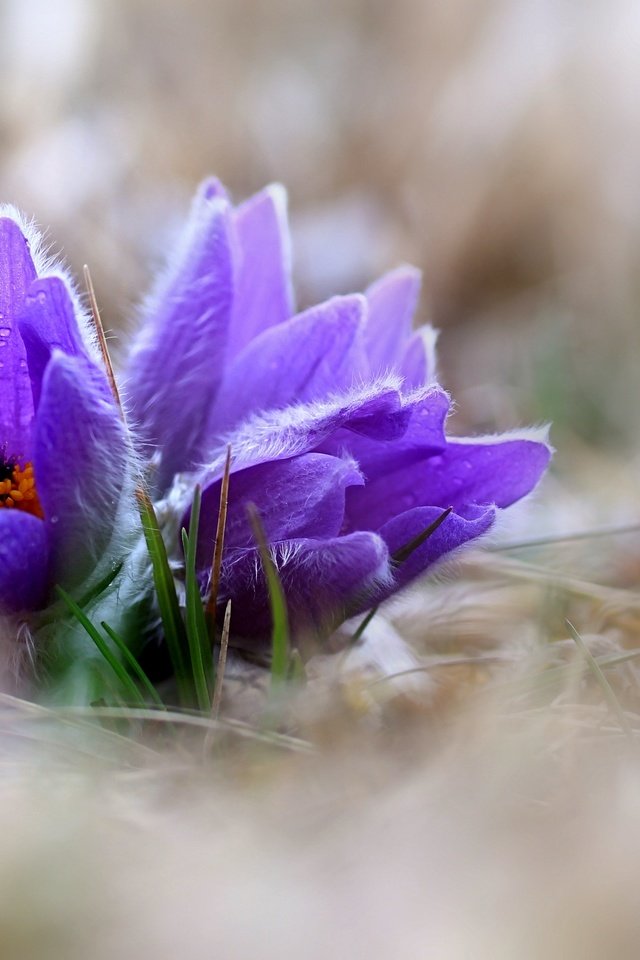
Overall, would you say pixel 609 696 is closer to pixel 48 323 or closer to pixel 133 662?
pixel 133 662

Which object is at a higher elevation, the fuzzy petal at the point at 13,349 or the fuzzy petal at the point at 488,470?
the fuzzy petal at the point at 13,349

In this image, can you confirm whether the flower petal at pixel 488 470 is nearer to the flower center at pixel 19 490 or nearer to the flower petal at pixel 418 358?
the flower petal at pixel 418 358

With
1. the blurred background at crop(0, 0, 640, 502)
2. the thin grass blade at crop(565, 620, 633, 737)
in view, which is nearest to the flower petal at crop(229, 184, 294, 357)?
the thin grass blade at crop(565, 620, 633, 737)

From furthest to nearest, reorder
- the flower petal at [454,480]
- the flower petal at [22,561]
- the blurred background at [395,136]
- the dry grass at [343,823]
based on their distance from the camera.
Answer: the blurred background at [395,136]
the flower petal at [454,480]
the flower petal at [22,561]
the dry grass at [343,823]

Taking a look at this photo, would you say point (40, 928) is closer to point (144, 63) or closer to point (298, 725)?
point (298, 725)

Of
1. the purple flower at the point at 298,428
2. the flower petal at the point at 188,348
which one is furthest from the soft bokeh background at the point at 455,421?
the flower petal at the point at 188,348

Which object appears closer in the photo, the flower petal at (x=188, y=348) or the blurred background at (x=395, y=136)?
the flower petal at (x=188, y=348)

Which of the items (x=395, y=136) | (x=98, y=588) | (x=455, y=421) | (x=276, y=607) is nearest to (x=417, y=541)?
(x=276, y=607)
